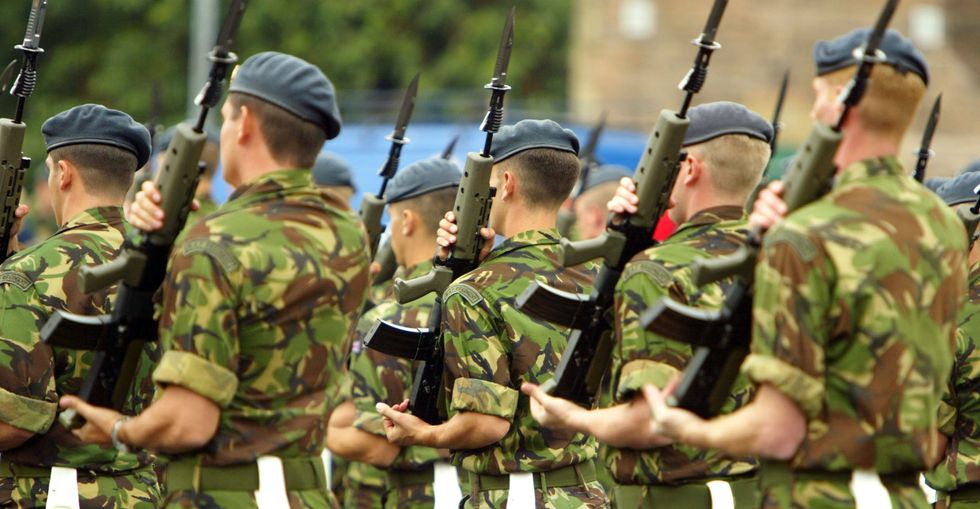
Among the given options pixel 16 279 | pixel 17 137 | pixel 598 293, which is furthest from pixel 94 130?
pixel 598 293

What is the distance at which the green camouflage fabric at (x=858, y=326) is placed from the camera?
3891 millimetres

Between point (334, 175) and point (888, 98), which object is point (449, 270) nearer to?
point (888, 98)

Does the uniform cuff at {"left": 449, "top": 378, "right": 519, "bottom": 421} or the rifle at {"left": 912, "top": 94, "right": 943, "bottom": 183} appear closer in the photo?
the uniform cuff at {"left": 449, "top": 378, "right": 519, "bottom": 421}

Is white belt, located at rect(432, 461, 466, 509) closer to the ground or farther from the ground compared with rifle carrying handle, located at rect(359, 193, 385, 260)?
closer to the ground

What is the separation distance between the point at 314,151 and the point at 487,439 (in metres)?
1.53

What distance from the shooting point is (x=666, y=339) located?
4660 mm

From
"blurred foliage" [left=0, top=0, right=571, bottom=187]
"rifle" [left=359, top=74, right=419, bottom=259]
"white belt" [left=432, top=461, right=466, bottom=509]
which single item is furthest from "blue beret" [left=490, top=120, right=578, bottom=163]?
"blurred foliage" [left=0, top=0, right=571, bottom=187]

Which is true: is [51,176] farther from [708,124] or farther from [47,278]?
[708,124]

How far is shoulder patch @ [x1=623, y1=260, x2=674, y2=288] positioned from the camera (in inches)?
192

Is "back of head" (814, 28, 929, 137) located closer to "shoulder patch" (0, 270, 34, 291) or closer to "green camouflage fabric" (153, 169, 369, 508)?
"green camouflage fabric" (153, 169, 369, 508)

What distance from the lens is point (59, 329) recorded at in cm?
470

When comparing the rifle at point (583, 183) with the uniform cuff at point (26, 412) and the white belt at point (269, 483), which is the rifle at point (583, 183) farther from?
the white belt at point (269, 483)

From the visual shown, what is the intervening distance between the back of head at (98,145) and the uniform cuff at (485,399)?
1462 mm

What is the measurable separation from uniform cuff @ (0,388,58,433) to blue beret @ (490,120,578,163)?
1.97m
